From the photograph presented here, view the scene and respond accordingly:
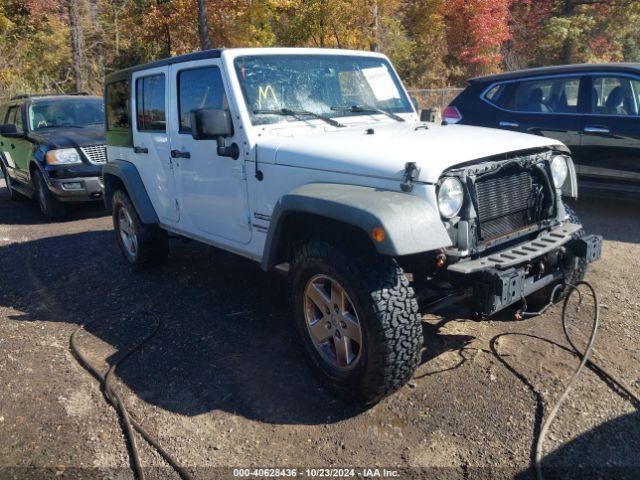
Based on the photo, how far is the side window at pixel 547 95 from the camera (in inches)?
275

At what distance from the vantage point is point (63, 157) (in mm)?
8289

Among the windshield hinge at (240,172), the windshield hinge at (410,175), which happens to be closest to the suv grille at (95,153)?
the windshield hinge at (240,172)

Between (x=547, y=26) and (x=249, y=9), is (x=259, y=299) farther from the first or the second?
(x=547, y=26)

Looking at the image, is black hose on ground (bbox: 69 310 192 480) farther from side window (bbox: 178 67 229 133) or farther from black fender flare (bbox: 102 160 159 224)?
side window (bbox: 178 67 229 133)

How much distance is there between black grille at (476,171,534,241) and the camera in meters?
3.27

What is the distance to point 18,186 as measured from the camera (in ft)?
32.5

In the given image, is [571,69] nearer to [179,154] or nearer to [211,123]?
[179,154]

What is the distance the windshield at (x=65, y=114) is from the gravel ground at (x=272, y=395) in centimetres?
482

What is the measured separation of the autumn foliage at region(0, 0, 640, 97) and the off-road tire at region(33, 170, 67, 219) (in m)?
7.80

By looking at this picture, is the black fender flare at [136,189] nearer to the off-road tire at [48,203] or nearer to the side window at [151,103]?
the side window at [151,103]

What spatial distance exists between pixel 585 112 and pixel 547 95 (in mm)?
579

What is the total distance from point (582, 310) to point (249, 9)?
1166 centimetres

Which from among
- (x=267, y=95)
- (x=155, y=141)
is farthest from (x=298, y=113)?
(x=155, y=141)

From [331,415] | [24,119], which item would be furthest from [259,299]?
[24,119]
